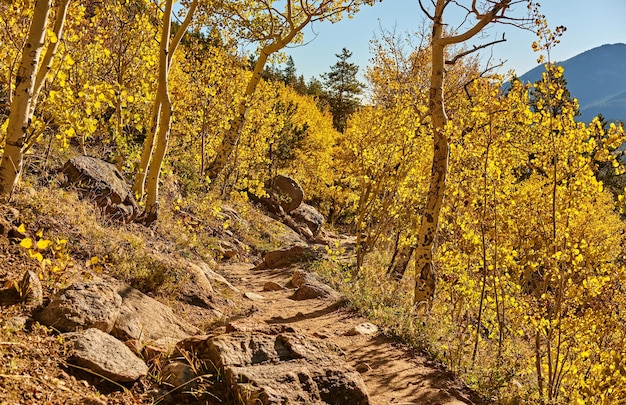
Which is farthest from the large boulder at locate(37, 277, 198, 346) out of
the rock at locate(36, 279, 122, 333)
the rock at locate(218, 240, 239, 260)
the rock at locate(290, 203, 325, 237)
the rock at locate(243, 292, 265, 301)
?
the rock at locate(290, 203, 325, 237)

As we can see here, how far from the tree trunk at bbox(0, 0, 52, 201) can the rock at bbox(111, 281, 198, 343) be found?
166cm

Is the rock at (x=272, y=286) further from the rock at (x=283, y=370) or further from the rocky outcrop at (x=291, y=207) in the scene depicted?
the rocky outcrop at (x=291, y=207)

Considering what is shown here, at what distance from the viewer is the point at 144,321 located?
4.52m

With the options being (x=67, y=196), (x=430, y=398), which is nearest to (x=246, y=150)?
(x=67, y=196)

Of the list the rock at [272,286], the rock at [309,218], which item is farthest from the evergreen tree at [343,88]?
the rock at [272,286]

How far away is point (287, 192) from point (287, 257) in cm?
1036

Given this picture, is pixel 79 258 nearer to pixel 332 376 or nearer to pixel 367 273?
pixel 332 376

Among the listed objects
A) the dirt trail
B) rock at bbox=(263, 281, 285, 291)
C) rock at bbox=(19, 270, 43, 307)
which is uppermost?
rock at bbox=(19, 270, 43, 307)

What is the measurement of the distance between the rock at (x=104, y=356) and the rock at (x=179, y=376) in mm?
171

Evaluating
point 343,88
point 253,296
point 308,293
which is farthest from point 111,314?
point 343,88

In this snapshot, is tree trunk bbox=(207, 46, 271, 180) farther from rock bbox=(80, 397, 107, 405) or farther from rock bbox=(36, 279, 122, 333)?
rock bbox=(80, 397, 107, 405)

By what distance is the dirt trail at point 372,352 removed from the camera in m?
4.71

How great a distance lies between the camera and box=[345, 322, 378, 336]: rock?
655 centimetres

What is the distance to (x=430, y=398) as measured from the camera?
4.68m
